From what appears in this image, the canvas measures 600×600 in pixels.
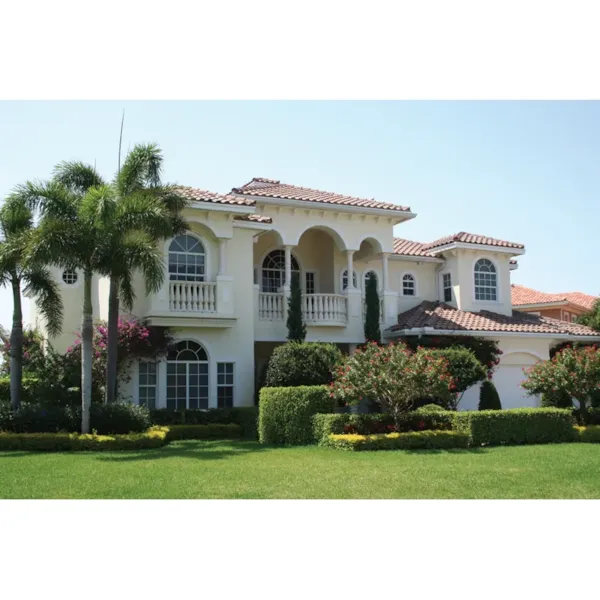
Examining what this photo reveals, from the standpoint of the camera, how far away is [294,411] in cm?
2041

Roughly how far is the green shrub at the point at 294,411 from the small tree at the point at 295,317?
4676 mm

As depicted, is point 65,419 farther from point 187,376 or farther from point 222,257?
point 222,257

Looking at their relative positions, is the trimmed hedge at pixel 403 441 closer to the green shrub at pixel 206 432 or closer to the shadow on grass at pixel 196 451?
the shadow on grass at pixel 196 451

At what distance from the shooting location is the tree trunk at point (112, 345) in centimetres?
2070

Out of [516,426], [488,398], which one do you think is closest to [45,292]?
[516,426]

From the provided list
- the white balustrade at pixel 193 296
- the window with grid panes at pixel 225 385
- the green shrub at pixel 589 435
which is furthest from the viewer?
the window with grid panes at pixel 225 385

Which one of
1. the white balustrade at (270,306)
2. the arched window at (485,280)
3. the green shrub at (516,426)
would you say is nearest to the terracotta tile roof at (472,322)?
the arched window at (485,280)

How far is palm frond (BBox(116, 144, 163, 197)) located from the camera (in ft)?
70.4

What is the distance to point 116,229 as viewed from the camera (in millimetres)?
19281

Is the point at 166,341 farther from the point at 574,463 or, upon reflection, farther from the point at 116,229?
the point at 574,463

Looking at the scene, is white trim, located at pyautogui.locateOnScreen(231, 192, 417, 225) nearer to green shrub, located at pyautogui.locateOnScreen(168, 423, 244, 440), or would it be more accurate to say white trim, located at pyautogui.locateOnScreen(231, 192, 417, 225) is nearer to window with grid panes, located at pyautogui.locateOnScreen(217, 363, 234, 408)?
window with grid panes, located at pyautogui.locateOnScreen(217, 363, 234, 408)

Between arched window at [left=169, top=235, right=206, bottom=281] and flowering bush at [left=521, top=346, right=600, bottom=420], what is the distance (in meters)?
11.2

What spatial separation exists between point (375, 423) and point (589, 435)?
6278mm

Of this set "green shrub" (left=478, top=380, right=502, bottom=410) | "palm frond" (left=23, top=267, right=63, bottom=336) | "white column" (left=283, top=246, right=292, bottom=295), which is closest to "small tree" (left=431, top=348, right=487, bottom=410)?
"green shrub" (left=478, top=380, right=502, bottom=410)
